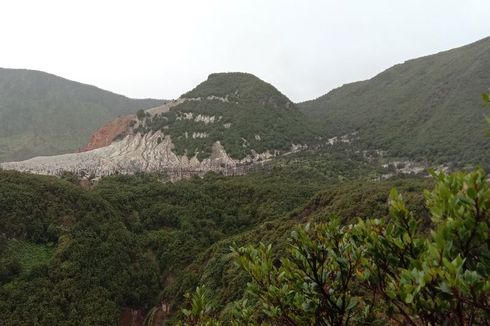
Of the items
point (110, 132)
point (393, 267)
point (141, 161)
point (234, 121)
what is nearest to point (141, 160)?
point (141, 161)

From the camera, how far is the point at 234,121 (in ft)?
371

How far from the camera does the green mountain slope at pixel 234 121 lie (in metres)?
104

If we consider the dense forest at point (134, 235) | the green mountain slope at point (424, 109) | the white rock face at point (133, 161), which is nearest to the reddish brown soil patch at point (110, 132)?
the white rock face at point (133, 161)

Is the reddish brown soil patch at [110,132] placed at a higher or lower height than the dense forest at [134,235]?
higher

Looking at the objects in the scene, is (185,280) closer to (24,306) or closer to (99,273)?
(99,273)

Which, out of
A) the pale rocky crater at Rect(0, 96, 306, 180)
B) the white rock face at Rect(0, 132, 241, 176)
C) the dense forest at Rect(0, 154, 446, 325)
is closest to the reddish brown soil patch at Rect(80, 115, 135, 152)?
the pale rocky crater at Rect(0, 96, 306, 180)

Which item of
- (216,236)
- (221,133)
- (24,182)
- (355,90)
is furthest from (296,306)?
(355,90)

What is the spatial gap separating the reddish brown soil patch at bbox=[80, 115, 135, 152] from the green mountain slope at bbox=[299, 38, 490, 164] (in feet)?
185

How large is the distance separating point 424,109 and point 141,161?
242 ft

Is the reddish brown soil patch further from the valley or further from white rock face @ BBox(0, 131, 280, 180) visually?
white rock face @ BBox(0, 131, 280, 180)

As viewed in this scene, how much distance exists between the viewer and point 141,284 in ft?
136

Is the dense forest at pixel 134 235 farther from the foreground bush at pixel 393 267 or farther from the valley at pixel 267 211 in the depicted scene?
the foreground bush at pixel 393 267

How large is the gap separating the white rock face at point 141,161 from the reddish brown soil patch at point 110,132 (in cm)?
433

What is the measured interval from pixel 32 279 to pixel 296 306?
36675 mm
